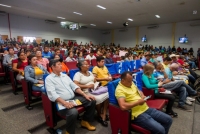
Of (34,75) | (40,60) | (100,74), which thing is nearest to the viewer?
(34,75)

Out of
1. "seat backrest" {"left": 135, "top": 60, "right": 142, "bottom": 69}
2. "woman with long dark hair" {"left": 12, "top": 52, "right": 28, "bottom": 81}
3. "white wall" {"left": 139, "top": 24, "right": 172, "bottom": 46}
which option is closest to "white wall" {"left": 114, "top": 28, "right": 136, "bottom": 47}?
A: "white wall" {"left": 139, "top": 24, "right": 172, "bottom": 46}

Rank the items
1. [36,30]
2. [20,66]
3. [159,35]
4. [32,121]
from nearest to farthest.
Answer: [32,121] < [20,66] < [36,30] < [159,35]

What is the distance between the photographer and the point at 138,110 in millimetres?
1682

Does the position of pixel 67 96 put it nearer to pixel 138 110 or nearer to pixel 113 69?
pixel 138 110

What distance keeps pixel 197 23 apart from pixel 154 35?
3903mm

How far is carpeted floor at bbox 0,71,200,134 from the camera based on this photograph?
197 cm

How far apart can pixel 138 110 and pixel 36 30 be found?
1292 cm

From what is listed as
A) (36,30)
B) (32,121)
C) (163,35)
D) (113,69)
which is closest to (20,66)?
(32,121)

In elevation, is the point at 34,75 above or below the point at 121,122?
above

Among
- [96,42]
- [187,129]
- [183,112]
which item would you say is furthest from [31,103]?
[96,42]

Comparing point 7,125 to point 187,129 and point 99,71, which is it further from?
point 187,129

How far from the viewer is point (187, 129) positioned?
7.12 ft

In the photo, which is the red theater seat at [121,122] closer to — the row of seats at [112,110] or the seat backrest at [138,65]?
the row of seats at [112,110]

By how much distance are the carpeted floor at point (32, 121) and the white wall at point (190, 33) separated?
38.7ft
